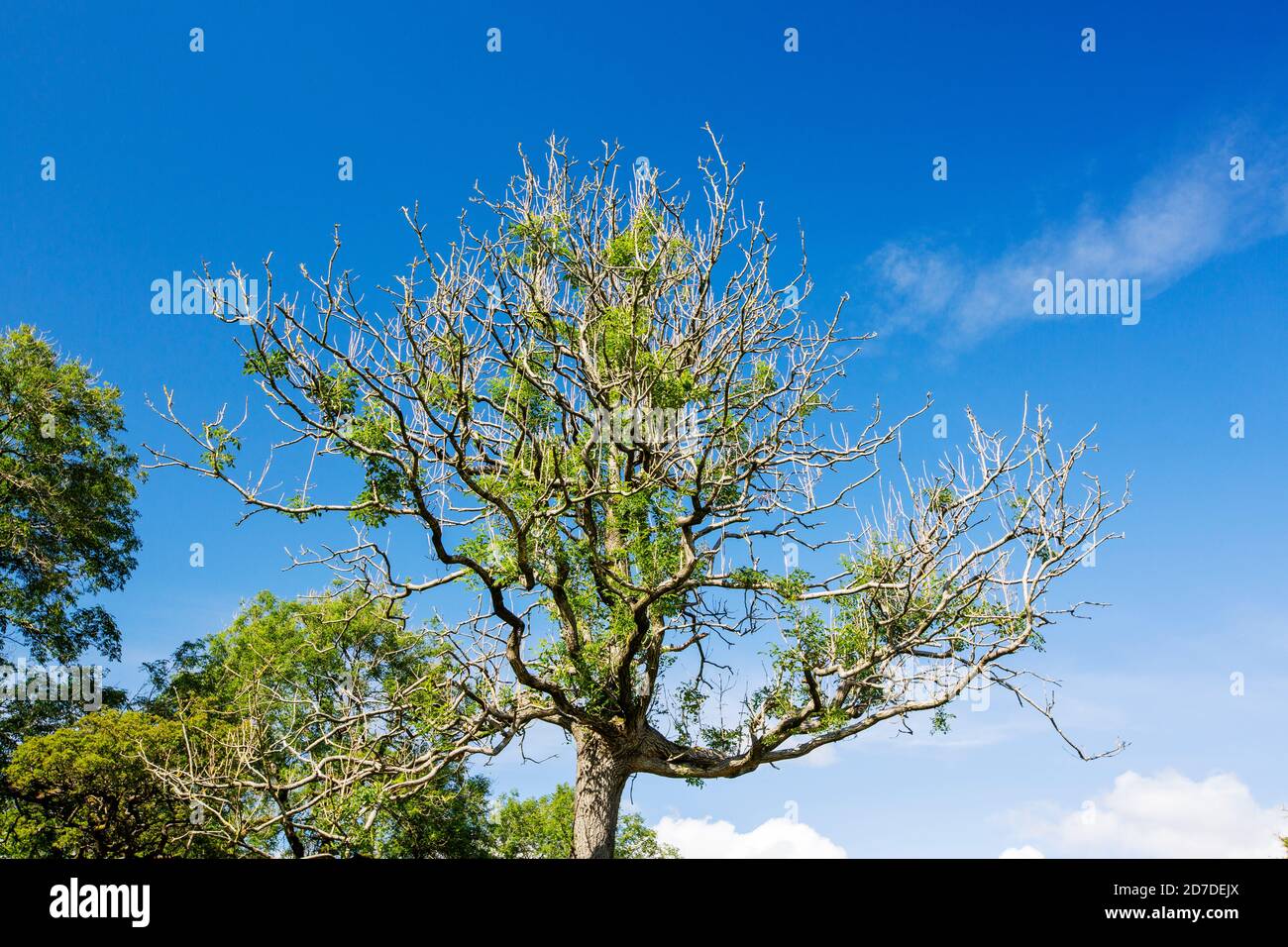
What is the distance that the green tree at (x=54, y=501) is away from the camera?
20000 millimetres

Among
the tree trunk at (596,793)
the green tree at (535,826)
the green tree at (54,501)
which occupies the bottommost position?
the green tree at (535,826)

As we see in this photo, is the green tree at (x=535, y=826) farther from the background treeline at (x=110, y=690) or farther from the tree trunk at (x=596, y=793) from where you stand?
the tree trunk at (x=596, y=793)

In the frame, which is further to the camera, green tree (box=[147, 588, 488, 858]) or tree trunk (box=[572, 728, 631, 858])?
tree trunk (box=[572, 728, 631, 858])

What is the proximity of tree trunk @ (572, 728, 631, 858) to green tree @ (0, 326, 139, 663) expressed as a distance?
14905 mm

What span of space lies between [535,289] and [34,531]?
50.3 ft

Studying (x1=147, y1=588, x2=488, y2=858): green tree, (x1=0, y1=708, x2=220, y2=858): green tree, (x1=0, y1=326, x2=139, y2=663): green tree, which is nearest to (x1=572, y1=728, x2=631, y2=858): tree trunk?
(x1=147, y1=588, x2=488, y2=858): green tree

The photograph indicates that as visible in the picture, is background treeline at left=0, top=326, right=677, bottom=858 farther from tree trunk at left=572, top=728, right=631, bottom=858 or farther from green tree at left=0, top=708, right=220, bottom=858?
tree trunk at left=572, top=728, right=631, bottom=858

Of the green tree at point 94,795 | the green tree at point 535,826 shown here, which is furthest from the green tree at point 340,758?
the green tree at point 535,826

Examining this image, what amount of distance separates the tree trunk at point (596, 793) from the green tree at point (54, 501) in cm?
1491

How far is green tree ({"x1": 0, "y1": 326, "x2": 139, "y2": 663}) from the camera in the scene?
787 inches
